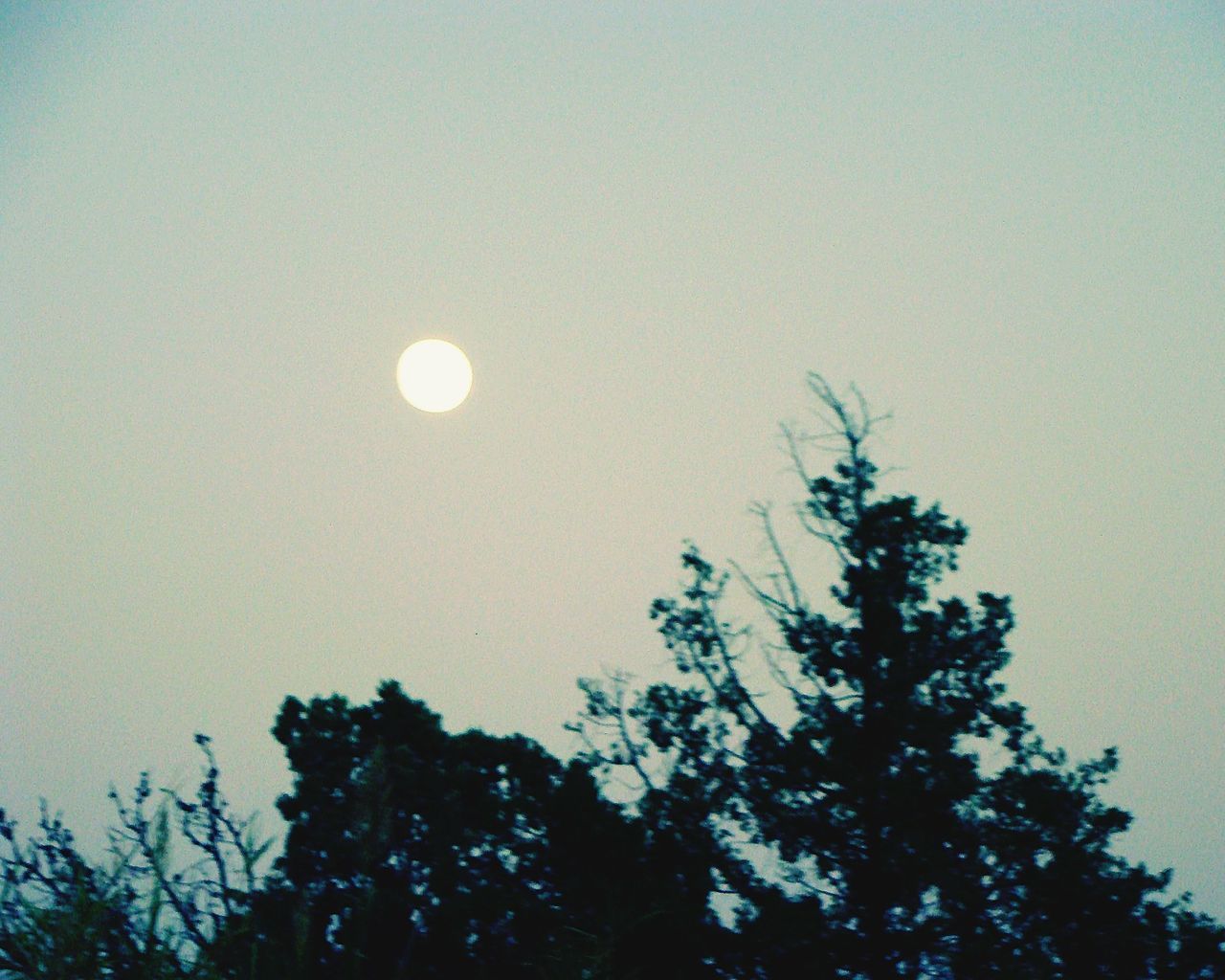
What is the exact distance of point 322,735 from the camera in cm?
1933

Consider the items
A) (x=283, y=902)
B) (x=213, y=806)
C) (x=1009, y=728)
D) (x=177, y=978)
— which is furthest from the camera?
(x=1009, y=728)

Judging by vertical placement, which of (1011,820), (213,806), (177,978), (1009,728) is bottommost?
(177,978)

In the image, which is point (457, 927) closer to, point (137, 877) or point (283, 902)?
point (283, 902)

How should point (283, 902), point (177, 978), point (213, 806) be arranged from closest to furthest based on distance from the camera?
point (177, 978)
point (213, 806)
point (283, 902)

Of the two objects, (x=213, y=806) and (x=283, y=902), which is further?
(x=283, y=902)

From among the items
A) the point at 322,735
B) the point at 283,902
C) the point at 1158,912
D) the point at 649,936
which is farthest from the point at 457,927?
the point at 1158,912

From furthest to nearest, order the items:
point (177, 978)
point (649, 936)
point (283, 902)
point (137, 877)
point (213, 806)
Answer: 1. point (649, 936)
2. point (283, 902)
3. point (213, 806)
4. point (137, 877)
5. point (177, 978)

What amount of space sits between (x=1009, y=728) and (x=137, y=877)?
12.6m

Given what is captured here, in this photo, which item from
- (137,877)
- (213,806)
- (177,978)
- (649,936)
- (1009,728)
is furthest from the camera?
(1009,728)

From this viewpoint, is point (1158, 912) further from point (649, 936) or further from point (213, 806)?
point (213, 806)

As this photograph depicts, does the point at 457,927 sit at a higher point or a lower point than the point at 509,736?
lower

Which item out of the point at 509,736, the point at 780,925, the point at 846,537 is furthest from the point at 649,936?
the point at 846,537

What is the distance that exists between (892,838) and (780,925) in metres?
1.88

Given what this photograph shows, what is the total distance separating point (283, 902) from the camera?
12.4m
